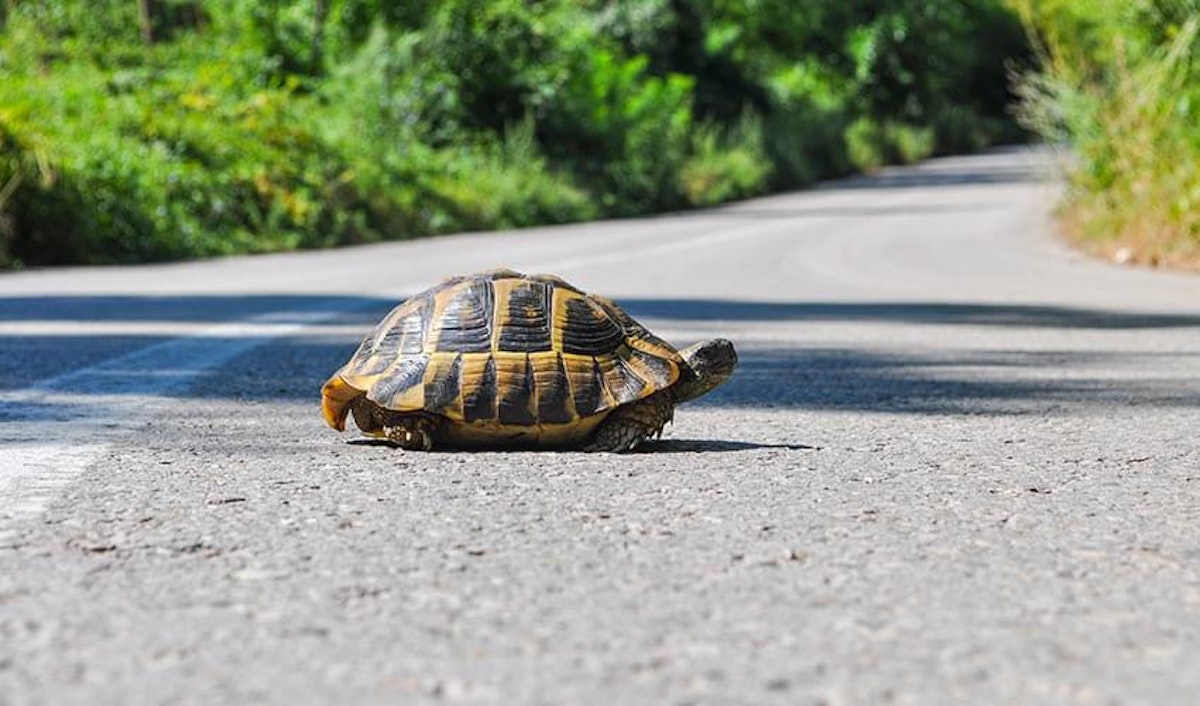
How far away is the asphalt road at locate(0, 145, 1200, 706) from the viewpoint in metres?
3.23

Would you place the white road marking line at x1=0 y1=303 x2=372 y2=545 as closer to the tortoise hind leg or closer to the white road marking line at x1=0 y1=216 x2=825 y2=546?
the white road marking line at x1=0 y1=216 x2=825 y2=546

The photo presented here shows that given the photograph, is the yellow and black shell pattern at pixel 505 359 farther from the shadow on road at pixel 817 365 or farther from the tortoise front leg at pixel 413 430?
the shadow on road at pixel 817 365

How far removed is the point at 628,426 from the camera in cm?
614

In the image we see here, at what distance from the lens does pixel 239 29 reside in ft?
112

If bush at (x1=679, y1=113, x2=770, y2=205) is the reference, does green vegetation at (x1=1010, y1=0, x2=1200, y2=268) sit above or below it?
above

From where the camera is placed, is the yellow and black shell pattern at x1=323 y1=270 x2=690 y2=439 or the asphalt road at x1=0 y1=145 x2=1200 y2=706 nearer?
the asphalt road at x1=0 y1=145 x2=1200 y2=706

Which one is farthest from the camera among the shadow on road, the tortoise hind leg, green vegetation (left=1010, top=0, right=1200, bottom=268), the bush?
the bush

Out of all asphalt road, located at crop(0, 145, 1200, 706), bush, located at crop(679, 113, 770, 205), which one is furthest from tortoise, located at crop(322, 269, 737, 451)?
bush, located at crop(679, 113, 770, 205)

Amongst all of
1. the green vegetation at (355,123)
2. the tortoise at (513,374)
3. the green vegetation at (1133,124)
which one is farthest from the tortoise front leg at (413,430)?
the green vegetation at (355,123)

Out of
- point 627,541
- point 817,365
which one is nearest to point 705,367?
point 627,541

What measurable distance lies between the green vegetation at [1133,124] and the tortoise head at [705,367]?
516 inches

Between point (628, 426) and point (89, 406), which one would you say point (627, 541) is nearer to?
point (628, 426)

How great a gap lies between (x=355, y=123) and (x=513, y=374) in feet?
82.0

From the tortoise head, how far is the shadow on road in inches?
7.3
